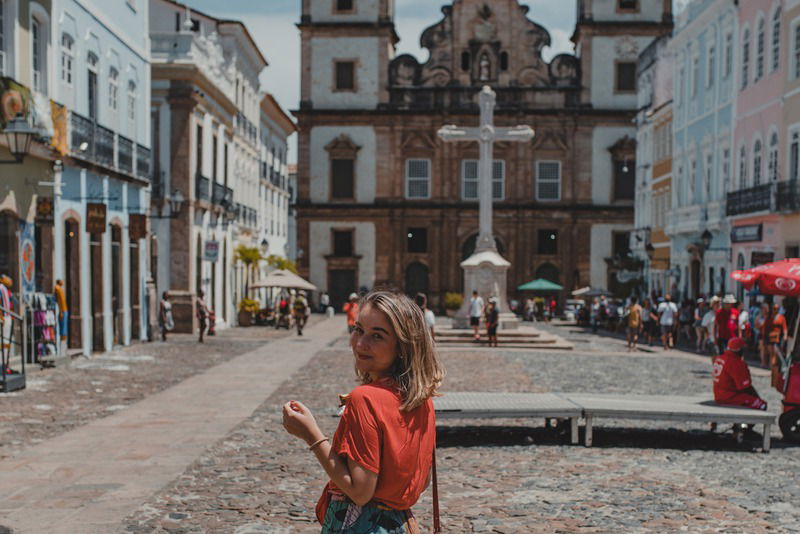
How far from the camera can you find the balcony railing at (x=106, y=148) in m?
20.1

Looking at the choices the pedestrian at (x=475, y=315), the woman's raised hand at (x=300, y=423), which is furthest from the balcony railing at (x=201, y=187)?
the woman's raised hand at (x=300, y=423)

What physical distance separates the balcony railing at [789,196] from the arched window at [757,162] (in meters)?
2.58

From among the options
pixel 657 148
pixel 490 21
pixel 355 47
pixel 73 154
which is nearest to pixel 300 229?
pixel 355 47

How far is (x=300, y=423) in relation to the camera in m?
3.27

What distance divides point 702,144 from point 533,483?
27.8m

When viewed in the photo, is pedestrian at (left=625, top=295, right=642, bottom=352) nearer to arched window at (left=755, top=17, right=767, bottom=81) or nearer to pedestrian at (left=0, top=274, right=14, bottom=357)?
arched window at (left=755, top=17, right=767, bottom=81)

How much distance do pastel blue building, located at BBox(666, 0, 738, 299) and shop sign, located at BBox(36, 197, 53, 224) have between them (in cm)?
1793

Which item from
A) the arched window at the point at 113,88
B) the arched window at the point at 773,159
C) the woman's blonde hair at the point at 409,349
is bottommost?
the woman's blonde hair at the point at 409,349

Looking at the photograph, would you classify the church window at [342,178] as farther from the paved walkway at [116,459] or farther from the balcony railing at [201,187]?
the paved walkway at [116,459]

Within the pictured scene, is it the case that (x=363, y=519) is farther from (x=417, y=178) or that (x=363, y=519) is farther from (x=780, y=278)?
(x=417, y=178)

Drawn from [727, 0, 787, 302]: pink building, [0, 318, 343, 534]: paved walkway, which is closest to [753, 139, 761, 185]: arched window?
[727, 0, 787, 302]: pink building

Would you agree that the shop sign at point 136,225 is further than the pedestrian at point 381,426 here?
Yes

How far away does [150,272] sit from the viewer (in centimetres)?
2977

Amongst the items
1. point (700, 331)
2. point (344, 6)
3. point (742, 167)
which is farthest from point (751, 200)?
point (344, 6)
